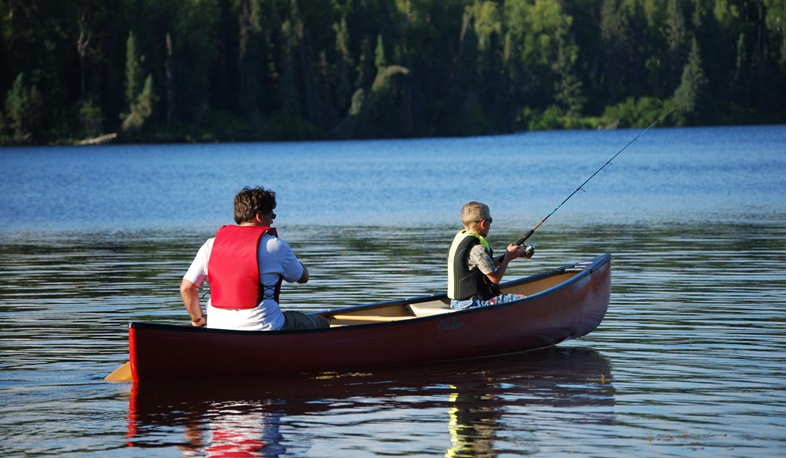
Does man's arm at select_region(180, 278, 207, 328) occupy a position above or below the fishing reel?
below

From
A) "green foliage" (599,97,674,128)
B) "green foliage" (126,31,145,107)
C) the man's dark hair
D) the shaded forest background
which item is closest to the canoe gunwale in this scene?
the man's dark hair

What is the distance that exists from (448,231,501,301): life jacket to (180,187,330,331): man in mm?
1817

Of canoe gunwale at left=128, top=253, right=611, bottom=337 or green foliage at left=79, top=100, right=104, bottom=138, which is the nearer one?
canoe gunwale at left=128, top=253, right=611, bottom=337

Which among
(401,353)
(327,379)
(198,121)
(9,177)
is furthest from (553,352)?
(198,121)

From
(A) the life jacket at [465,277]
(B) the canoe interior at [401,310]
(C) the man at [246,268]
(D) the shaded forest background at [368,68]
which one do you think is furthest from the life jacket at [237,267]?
(D) the shaded forest background at [368,68]

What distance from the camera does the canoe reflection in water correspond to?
8.95 meters

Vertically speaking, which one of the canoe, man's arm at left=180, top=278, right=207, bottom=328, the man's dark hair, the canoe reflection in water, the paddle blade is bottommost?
the canoe reflection in water

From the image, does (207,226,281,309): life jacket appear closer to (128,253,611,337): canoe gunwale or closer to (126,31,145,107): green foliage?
(128,253,611,337): canoe gunwale

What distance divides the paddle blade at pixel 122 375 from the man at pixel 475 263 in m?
3.15

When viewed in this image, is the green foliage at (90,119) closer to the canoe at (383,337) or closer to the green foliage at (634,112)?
the green foliage at (634,112)

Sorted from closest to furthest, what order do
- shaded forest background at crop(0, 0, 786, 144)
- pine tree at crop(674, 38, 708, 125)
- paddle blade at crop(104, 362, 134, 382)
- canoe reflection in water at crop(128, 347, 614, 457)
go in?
1. canoe reflection in water at crop(128, 347, 614, 457)
2. paddle blade at crop(104, 362, 134, 382)
3. shaded forest background at crop(0, 0, 786, 144)
4. pine tree at crop(674, 38, 708, 125)

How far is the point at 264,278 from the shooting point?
417 inches

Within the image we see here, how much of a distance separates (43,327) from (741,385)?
773 cm

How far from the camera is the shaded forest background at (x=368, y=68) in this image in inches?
4235
